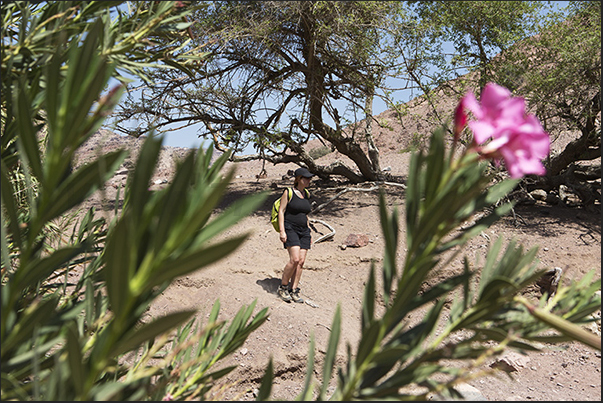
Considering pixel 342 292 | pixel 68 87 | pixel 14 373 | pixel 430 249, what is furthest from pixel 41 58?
pixel 342 292

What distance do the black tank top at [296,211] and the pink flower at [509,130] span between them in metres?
3.73

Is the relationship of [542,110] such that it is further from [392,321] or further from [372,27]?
[392,321]

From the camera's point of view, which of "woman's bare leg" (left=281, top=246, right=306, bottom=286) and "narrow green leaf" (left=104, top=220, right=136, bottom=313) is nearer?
"narrow green leaf" (left=104, top=220, right=136, bottom=313)

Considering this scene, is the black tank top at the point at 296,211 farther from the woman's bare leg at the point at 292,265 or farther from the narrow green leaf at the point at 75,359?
the narrow green leaf at the point at 75,359

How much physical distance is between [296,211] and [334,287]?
1.29m

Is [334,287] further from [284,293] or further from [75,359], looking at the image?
[75,359]

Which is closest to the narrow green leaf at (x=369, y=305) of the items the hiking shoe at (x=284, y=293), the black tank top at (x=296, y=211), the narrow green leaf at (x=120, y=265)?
the narrow green leaf at (x=120, y=265)

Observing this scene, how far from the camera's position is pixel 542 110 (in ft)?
19.1

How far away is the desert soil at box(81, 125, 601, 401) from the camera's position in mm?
3256

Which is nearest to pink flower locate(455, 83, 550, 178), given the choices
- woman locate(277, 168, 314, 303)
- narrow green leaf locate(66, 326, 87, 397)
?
narrow green leaf locate(66, 326, 87, 397)

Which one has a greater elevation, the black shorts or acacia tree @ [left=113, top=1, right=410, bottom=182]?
acacia tree @ [left=113, top=1, right=410, bottom=182]

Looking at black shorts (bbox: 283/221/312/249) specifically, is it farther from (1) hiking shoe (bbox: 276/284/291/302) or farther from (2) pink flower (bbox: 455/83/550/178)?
(2) pink flower (bbox: 455/83/550/178)

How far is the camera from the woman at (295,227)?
13.9 feet

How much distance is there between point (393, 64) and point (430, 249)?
6442 millimetres
